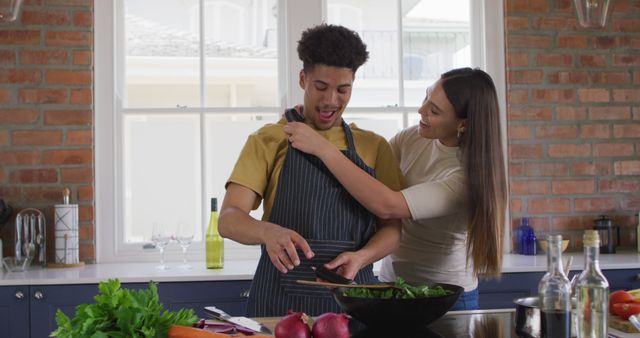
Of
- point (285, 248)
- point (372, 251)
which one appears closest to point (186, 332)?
point (285, 248)

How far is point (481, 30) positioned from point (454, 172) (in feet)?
6.18

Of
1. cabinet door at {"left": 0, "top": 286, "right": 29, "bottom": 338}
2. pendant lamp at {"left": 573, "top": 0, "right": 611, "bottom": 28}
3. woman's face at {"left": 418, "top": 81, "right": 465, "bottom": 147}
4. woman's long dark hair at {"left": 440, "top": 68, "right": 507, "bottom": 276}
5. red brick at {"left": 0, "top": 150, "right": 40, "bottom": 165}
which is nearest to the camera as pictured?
pendant lamp at {"left": 573, "top": 0, "right": 611, "bottom": 28}

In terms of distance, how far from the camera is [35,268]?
10.6 feet

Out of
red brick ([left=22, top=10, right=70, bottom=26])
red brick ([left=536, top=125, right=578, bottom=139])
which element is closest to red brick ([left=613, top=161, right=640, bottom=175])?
red brick ([left=536, top=125, right=578, bottom=139])

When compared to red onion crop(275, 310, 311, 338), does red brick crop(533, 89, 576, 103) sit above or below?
above

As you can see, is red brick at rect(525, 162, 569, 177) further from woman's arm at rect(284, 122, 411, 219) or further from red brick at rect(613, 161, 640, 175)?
woman's arm at rect(284, 122, 411, 219)

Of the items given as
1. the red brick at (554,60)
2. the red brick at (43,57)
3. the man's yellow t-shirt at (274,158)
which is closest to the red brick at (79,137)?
the red brick at (43,57)

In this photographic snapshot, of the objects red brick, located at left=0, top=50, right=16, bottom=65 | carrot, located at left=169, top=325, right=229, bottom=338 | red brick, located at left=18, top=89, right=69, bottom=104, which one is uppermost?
red brick, located at left=0, top=50, right=16, bottom=65

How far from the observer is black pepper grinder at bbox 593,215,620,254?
11.8ft

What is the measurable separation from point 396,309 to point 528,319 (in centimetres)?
30

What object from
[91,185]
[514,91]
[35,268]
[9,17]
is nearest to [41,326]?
[35,268]

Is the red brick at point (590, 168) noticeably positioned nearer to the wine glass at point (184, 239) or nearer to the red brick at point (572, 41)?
the red brick at point (572, 41)

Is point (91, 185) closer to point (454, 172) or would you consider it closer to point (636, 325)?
point (454, 172)

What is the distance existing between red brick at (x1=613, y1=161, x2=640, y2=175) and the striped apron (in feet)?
→ 7.33
